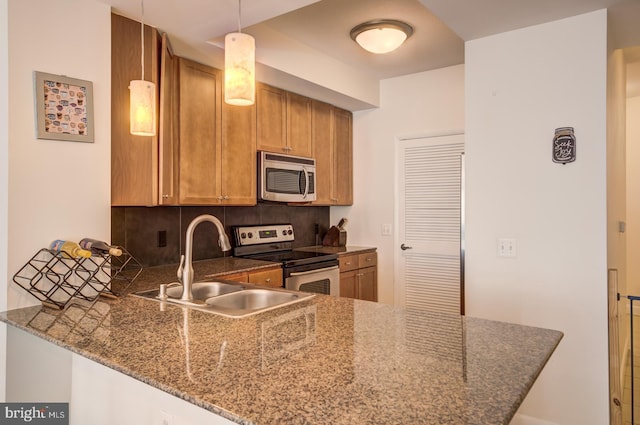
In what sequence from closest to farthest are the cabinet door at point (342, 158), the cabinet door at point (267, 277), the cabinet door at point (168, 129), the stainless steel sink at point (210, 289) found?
the stainless steel sink at point (210, 289) < the cabinet door at point (168, 129) < the cabinet door at point (267, 277) < the cabinet door at point (342, 158)

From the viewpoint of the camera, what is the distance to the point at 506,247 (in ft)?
8.43

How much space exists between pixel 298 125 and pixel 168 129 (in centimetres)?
136

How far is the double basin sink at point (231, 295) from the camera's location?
194 centimetres

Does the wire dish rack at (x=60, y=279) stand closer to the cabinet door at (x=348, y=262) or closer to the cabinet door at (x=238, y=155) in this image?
the cabinet door at (x=238, y=155)

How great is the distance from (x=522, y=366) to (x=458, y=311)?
9.34 feet

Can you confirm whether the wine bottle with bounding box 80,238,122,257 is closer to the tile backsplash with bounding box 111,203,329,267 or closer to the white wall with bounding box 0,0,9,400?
the white wall with bounding box 0,0,9,400

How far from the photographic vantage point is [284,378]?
3.37 feet

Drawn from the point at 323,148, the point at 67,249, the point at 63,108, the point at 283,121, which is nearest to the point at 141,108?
the point at 63,108

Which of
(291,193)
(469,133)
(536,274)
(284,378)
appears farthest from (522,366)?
(291,193)

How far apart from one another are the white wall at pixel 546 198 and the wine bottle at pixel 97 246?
204 centimetres

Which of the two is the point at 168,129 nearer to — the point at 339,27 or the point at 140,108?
the point at 140,108

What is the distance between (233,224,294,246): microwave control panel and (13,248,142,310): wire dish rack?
1551mm

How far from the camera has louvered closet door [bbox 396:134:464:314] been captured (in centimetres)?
382

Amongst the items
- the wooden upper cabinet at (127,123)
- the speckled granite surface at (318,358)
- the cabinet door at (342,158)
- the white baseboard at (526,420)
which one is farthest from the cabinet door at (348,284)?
the speckled granite surface at (318,358)
